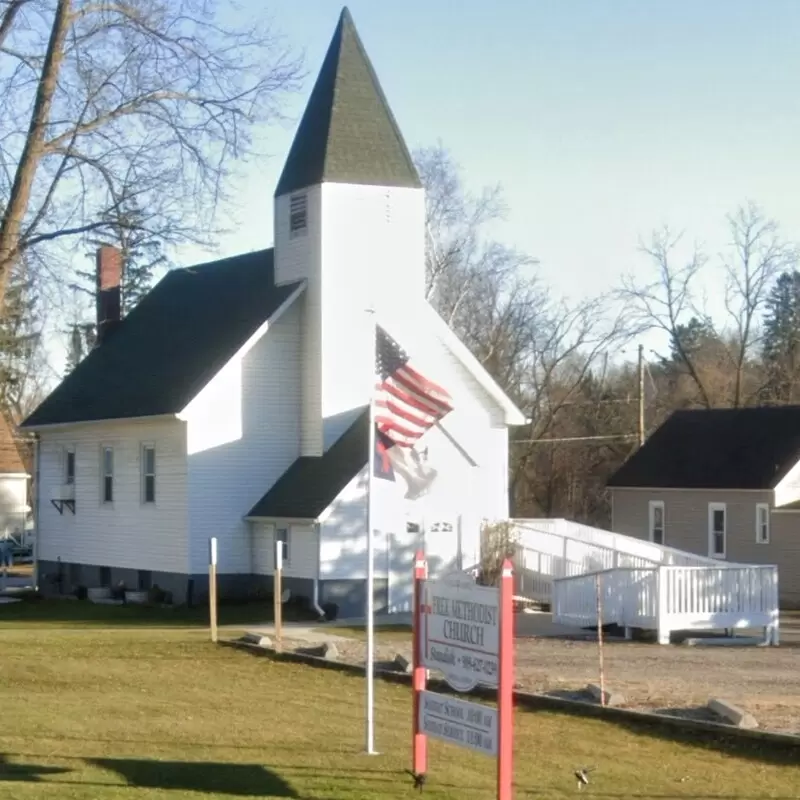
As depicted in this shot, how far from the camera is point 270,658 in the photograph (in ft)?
81.0

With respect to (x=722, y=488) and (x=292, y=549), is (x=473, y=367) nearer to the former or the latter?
(x=292, y=549)

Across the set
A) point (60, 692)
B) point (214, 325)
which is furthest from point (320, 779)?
point (214, 325)

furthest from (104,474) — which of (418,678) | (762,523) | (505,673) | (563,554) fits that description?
(505,673)

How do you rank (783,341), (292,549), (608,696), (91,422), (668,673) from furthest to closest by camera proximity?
(783,341) → (91,422) → (292,549) → (668,673) → (608,696)

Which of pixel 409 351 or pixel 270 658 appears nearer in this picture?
pixel 270 658

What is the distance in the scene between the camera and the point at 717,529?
45688mm

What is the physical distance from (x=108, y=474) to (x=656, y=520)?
17.0m

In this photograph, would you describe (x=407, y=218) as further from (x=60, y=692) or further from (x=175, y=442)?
(x=60, y=692)

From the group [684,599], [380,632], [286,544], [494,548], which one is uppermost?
[286,544]

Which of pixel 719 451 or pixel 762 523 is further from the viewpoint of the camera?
pixel 719 451

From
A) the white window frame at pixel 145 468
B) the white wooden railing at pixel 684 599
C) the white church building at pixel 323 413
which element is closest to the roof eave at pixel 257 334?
the white church building at pixel 323 413

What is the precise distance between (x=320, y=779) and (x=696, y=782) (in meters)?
3.36

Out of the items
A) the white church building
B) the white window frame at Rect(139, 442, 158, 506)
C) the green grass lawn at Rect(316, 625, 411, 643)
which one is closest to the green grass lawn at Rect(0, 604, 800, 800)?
the green grass lawn at Rect(316, 625, 411, 643)

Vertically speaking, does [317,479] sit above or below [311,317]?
below
